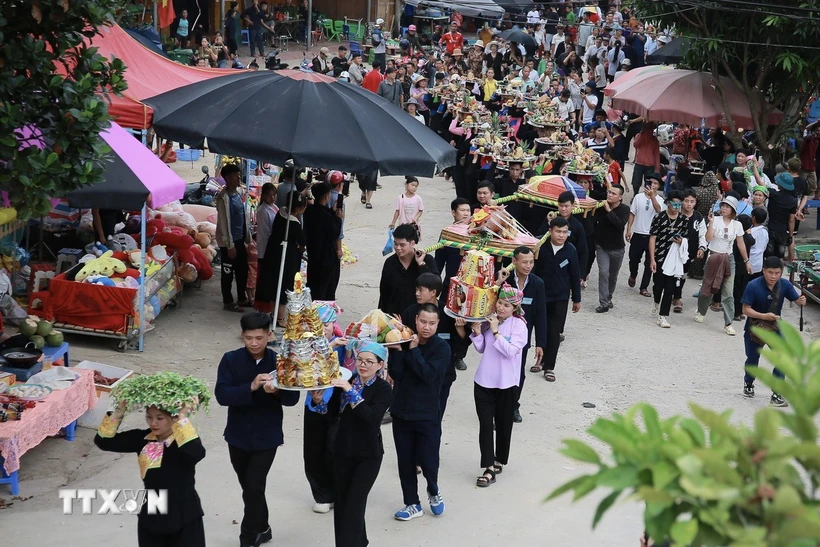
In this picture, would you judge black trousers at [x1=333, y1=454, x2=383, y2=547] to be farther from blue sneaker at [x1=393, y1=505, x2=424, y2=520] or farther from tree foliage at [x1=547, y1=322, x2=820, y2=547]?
tree foliage at [x1=547, y1=322, x2=820, y2=547]

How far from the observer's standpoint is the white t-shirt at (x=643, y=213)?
13.6 metres

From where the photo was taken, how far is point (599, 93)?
26938mm

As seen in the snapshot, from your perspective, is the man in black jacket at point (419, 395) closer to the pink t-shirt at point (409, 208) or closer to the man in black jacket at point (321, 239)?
the man in black jacket at point (321, 239)

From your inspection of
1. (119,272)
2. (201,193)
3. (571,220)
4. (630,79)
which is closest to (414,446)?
(119,272)

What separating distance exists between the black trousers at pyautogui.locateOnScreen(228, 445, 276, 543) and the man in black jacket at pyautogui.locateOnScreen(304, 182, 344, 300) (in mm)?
4872

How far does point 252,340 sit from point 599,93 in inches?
869

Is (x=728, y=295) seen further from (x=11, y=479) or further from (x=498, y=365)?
(x=11, y=479)

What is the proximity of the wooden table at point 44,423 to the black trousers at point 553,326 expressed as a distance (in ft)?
14.5

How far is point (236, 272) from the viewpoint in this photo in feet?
39.4

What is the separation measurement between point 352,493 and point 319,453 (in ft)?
2.90

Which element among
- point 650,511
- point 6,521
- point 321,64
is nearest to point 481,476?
point 6,521

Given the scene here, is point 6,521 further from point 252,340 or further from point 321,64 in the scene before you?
point 321,64

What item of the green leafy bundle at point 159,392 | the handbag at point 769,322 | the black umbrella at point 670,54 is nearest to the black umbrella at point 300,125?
the handbag at point 769,322

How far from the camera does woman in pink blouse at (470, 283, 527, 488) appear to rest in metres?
7.84
